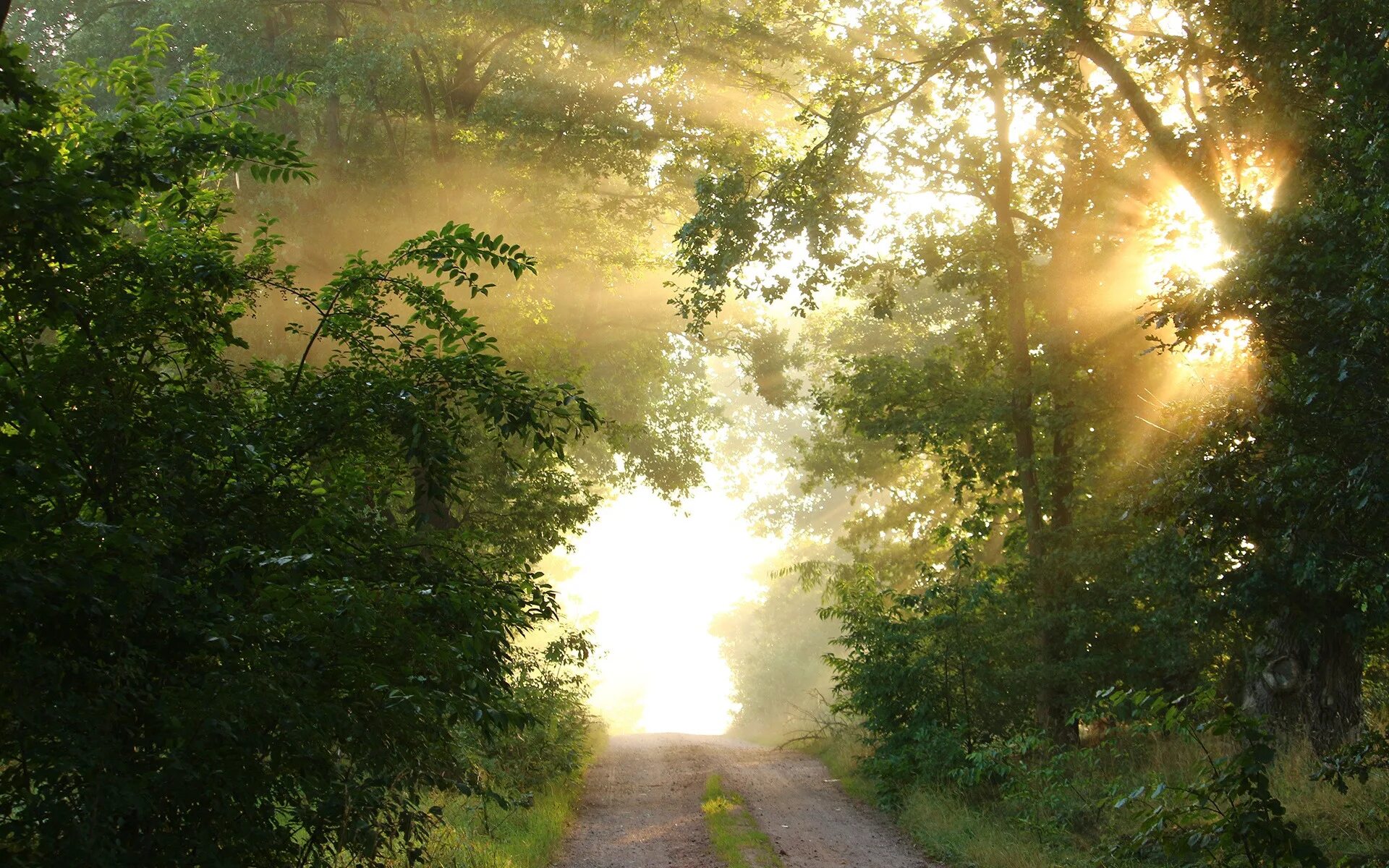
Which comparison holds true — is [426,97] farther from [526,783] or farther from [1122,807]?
[1122,807]

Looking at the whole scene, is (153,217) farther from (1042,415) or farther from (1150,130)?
(1042,415)

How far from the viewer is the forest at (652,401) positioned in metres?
4.61

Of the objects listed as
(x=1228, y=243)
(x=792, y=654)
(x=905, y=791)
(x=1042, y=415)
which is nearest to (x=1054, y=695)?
(x=905, y=791)

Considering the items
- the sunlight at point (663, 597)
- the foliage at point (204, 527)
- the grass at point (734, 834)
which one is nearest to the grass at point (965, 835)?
the grass at point (734, 834)

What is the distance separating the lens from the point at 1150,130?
48.3 feet

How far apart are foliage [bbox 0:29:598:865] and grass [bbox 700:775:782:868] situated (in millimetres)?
6654

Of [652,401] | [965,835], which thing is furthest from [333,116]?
[965,835]

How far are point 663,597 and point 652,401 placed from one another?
6127 cm

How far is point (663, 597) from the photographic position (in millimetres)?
91125

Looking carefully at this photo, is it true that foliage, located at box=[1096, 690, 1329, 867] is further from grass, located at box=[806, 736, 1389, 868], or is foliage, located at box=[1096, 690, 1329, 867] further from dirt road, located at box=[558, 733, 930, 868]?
dirt road, located at box=[558, 733, 930, 868]

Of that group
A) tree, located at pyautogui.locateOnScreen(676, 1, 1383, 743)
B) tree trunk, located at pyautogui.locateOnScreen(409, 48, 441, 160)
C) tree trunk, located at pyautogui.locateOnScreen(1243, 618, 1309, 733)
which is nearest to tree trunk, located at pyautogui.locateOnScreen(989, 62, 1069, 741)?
tree, located at pyautogui.locateOnScreen(676, 1, 1383, 743)

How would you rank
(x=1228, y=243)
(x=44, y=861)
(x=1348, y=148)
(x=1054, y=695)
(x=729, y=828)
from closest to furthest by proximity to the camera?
(x=44, y=861) → (x=1348, y=148) → (x=1228, y=243) → (x=729, y=828) → (x=1054, y=695)

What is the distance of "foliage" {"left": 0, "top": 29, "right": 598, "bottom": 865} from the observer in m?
4.19

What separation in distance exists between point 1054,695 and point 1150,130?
29.6 ft
